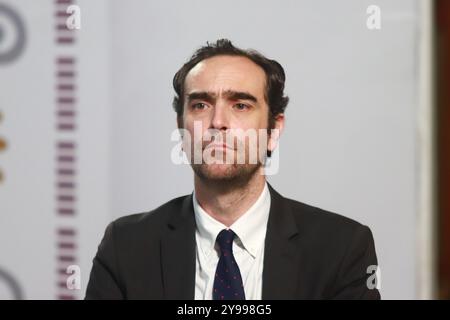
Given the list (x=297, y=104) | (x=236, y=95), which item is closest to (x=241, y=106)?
(x=236, y=95)

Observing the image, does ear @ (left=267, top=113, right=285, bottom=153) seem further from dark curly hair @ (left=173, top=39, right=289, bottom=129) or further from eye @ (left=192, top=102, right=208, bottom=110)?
eye @ (left=192, top=102, right=208, bottom=110)

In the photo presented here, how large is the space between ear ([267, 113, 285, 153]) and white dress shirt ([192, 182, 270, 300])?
121 millimetres

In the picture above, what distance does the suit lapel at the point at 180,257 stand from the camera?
939 millimetres

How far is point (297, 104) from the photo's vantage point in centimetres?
98

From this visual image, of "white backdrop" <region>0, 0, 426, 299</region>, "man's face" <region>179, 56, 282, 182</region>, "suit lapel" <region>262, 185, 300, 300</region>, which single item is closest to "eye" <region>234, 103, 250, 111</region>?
"man's face" <region>179, 56, 282, 182</region>

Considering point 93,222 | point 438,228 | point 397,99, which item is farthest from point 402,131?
point 93,222

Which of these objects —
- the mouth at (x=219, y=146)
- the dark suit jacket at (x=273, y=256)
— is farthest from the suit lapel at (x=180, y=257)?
the mouth at (x=219, y=146)

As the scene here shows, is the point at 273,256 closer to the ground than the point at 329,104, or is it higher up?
closer to the ground

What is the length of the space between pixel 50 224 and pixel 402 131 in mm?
755

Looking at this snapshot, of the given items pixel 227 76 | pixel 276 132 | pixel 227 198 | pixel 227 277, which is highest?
pixel 227 76

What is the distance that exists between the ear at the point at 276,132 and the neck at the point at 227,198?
5cm

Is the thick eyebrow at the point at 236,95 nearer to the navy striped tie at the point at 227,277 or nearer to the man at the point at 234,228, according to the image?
the man at the point at 234,228

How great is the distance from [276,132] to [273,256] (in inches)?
9.1

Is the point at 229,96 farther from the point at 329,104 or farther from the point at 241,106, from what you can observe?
the point at 329,104
